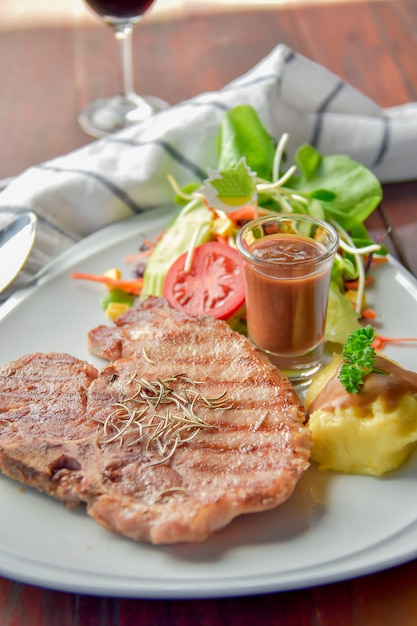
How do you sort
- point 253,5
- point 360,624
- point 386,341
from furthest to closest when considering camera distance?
1. point 253,5
2. point 386,341
3. point 360,624

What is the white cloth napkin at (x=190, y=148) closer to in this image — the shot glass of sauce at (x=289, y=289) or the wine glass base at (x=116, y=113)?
the wine glass base at (x=116, y=113)

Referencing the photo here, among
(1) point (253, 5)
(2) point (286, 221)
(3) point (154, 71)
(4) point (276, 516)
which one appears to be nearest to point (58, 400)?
(4) point (276, 516)

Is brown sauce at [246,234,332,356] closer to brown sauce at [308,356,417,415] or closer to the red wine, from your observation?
brown sauce at [308,356,417,415]

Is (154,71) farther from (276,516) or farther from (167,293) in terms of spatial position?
(276,516)

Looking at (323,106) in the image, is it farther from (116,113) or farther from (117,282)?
(117,282)

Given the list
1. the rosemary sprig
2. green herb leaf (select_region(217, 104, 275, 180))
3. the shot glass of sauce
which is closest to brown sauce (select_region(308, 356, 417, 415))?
the rosemary sprig

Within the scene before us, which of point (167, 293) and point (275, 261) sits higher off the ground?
point (275, 261)
